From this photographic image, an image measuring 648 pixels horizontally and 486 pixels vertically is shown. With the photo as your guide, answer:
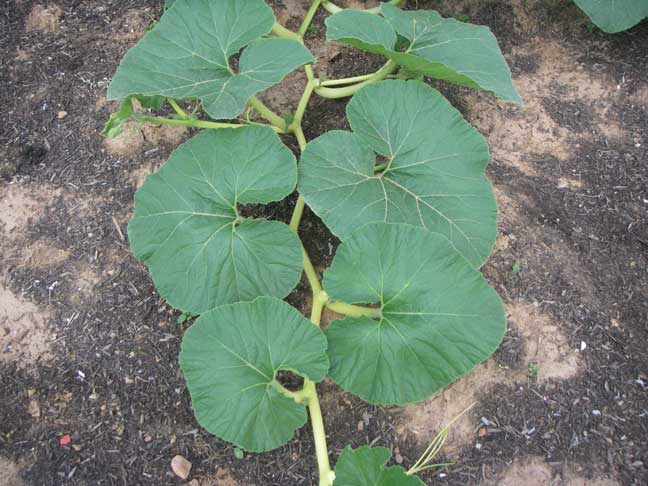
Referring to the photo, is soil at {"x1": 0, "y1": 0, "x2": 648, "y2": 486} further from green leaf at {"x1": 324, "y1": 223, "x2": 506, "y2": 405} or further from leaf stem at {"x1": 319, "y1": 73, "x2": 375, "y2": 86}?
green leaf at {"x1": 324, "y1": 223, "x2": 506, "y2": 405}

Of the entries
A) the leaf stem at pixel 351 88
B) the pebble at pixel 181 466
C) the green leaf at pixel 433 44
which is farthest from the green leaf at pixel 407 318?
the leaf stem at pixel 351 88

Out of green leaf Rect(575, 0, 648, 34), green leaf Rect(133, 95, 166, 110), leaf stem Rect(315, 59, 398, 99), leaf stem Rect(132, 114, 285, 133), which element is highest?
green leaf Rect(575, 0, 648, 34)

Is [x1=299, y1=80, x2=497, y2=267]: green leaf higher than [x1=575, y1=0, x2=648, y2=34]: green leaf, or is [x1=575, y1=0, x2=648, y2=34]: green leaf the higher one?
[x1=575, y1=0, x2=648, y2=34]: green leaf

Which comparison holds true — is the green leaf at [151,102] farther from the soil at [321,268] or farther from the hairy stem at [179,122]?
the soil at [321,268]

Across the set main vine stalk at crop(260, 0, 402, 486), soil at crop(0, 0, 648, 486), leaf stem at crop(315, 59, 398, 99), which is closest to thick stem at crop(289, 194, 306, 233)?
main vine stalk at crop(260, 0, 402, 486)

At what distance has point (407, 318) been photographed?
2.01 m

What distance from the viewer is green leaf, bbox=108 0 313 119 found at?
232cm

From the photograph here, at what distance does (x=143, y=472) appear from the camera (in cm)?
217

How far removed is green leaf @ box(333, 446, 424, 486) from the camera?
1.81 m

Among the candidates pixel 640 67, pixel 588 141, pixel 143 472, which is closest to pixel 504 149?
pixel 588 141

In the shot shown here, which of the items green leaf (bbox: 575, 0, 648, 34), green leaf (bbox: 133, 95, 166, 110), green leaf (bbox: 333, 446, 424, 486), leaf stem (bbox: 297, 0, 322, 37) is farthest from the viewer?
green leaf (bbox: 575, 0, 648, 34)

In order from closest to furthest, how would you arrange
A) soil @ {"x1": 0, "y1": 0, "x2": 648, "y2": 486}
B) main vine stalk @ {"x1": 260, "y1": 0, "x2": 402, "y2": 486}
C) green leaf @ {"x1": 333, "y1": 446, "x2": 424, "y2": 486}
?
1. green leaf @ {"x1": 333, "y1": 446, "x2": 424, "y2": 486}
2. main vine stalk @ {"x1": 260, "y1": 0, "x2": 402, "y2": 486}
3. soil @ {"x1": 0, "y1": 0, "x2": 648, "y2": 486}

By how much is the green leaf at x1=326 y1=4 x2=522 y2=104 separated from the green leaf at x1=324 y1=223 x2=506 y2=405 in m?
0.83

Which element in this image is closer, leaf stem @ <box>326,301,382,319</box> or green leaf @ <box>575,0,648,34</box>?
leaf stem @ <box>326,301,382,319</box>
